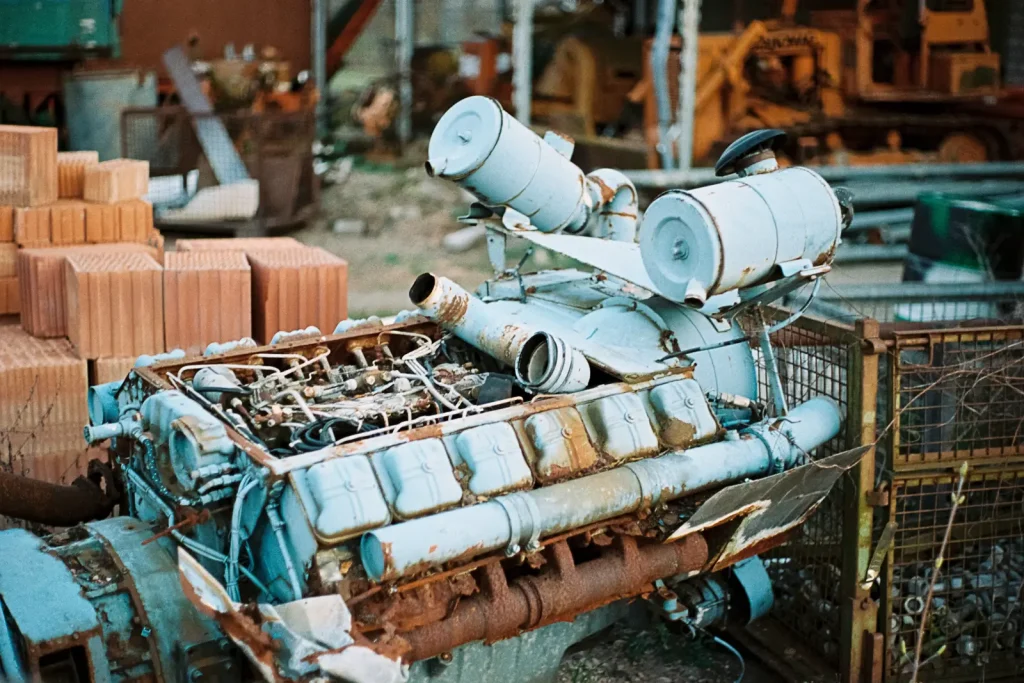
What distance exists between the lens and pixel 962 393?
17.0 feet

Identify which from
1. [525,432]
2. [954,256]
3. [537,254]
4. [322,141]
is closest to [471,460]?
[525,432]

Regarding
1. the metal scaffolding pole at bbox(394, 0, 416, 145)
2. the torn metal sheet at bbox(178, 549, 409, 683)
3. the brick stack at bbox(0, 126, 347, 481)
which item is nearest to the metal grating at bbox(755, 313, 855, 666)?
the torn metal sheet at bbox(178, 549, 409, 683)

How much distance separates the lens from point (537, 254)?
1249 cm

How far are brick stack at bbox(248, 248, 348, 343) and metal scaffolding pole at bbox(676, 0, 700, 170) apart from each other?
6.44m

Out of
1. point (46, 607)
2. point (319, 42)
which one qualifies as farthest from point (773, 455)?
point (319, 42)

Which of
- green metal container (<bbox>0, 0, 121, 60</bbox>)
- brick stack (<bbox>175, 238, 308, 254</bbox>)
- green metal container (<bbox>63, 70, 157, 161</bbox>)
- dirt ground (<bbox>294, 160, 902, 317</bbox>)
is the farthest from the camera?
green metal container (<bbox>63, 70, 157, 161</bbox>)

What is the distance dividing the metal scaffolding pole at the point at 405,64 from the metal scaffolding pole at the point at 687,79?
5.06m

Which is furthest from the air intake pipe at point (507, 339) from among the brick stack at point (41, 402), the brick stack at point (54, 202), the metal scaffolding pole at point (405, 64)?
the metal scaffolding pole at point (405, 64)

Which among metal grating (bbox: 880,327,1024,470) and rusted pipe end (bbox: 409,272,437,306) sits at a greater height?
rusted pipe end (bbox: 409,272,437,306)

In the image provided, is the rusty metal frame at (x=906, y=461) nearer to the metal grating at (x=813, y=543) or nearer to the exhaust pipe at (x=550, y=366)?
the metal grating at (x=813, y=543)

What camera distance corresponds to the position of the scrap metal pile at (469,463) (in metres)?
3.77

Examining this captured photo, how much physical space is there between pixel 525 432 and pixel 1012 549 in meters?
2.60

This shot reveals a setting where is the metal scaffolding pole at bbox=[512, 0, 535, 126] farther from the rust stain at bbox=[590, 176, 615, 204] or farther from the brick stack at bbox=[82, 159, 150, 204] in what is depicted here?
the rust stain at bbox=[590, 176, 615, 204]

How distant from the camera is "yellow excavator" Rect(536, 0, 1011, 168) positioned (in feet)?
44.1
